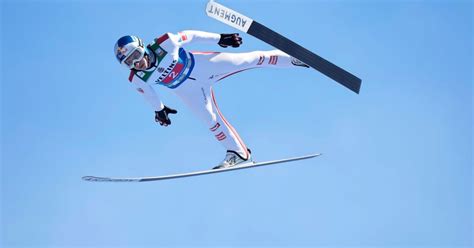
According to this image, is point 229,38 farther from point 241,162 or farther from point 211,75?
point 241,162

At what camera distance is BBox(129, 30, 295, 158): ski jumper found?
11945 millimetres

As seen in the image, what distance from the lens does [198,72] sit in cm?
1248

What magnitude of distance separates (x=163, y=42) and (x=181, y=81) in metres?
0.93

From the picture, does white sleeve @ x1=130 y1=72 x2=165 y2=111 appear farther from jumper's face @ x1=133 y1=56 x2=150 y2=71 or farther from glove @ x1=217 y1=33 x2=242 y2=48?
glove @ x1=217 y1=33 x2=242 y2=48

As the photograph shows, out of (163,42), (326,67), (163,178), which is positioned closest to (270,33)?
(326,67)

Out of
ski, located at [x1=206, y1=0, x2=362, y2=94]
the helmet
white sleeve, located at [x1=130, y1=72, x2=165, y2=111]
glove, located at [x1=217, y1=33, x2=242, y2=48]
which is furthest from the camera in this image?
white sleeve, located at [x1=130, y1=72, x2=165, y2=111]

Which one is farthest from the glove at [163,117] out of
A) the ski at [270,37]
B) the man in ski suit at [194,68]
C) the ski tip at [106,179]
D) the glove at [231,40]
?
the ski at [270,37]

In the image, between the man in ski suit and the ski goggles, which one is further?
the man in ski suit

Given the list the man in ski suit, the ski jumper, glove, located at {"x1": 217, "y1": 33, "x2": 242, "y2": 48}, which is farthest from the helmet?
glove, located at {"x1": 217, "y1": 33, "x2": 242, "y2": 48}

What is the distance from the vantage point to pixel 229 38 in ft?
39.1

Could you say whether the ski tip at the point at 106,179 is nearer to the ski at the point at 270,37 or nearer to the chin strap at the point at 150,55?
the chin strap at the point at 150,55

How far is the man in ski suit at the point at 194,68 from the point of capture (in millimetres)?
11836

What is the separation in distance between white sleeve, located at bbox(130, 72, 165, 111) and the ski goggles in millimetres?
559

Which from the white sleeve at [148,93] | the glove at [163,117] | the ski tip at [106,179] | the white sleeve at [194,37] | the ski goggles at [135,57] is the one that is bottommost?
the ski tip at [106,179]
